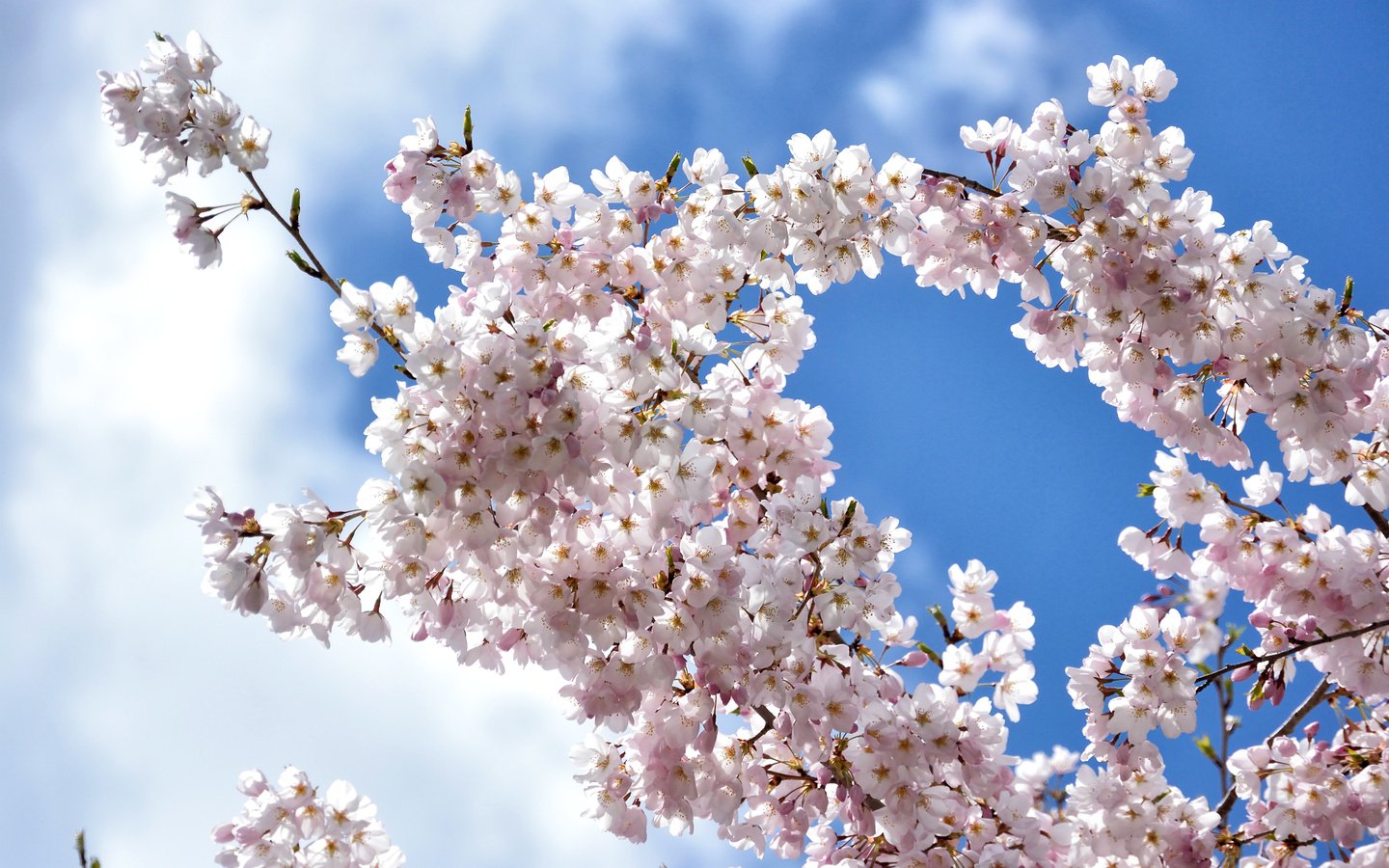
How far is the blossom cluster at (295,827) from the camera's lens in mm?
4551

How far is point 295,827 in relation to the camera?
461 cm

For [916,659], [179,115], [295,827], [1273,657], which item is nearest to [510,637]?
[295,827]

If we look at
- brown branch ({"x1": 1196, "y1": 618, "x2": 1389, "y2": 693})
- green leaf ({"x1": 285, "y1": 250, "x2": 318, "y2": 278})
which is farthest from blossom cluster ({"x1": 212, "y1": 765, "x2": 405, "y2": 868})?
brown branch ({"x1": 1196, "y1": 618, "x2": 1389, "y2": 693})

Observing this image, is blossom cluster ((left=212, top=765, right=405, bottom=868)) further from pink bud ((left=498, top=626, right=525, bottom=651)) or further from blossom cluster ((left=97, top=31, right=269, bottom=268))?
blossom cluster ((left=97, top=31, right=269, bottom=268))

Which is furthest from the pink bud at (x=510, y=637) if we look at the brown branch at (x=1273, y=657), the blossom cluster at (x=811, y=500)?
the brown branch at (x=1273, y=657)

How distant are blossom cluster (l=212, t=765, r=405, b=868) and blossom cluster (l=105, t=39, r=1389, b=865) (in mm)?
880

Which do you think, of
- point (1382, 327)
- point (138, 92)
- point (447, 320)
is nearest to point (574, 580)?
point (447, 320)

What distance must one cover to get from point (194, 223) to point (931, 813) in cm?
405

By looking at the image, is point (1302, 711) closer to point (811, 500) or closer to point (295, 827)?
point (811, 500)

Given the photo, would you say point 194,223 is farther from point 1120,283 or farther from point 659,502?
point 1120,283

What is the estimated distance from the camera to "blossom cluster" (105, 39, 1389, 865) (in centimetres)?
403

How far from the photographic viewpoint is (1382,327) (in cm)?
498

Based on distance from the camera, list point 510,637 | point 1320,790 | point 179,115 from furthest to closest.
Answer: point 1320,790, point 510,637, point 179,115

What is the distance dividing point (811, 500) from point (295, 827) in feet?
9.11
